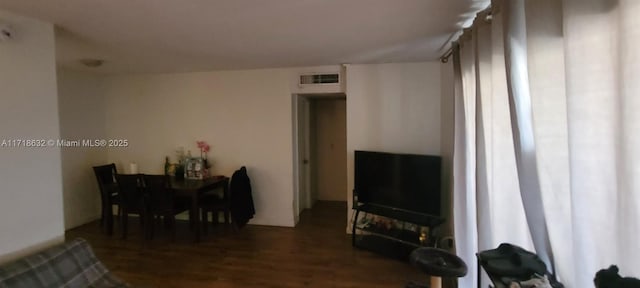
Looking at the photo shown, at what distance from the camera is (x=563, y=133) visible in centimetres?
117

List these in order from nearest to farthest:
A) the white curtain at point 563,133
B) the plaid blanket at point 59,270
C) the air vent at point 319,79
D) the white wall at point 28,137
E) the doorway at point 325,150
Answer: the white curtain at point 563,133 < the plaid blanket at point 59,270 < the white wall at point 28,137 < the air vent at point 319,79 < the doorway at point 325,150

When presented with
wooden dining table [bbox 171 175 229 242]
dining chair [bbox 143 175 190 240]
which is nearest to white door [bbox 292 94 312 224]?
wooden dining table [bbox 171 175 229 242]

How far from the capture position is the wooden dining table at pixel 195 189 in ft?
12.2

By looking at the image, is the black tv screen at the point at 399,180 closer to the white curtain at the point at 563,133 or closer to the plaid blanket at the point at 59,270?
the white curtain at the point at 563,133

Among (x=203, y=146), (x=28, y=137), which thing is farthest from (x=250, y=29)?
(x=203, y=146)

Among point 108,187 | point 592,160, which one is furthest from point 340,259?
point 108,187

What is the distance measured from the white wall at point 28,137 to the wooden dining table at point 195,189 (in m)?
1.55

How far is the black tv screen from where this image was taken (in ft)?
10.4

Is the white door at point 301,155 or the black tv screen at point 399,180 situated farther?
the white door at point 301,155

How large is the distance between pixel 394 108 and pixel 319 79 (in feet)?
3.61

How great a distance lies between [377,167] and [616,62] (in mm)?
2771

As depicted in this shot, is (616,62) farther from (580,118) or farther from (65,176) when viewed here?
(65,176)

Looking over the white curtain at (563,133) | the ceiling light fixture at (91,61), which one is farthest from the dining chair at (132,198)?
the white curtain at (563,133)

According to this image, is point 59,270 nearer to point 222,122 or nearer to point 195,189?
point 195,189
